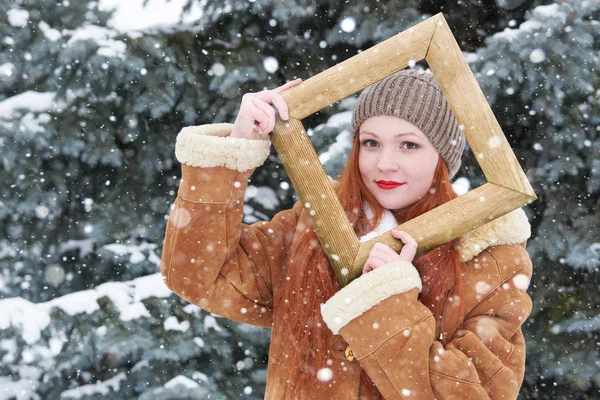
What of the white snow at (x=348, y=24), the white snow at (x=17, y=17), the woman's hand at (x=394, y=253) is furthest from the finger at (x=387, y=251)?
the white snow at (x=17, y=17)

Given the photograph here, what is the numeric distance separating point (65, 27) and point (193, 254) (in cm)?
199

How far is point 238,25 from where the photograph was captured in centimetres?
290

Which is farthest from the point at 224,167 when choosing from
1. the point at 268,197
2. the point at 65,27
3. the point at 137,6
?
the point at 65,27

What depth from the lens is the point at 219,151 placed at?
1357 millimetres

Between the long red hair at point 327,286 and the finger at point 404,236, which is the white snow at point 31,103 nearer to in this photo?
the long red hair at point 327,286

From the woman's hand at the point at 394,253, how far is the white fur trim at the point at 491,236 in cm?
24

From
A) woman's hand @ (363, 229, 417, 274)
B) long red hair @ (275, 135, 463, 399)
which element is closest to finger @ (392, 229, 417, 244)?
woman's hand @ (363, 229, 417, 274)

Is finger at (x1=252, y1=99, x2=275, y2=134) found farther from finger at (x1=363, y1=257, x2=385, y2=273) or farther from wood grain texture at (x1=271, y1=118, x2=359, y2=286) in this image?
finger at (x1=363, y1=257, x2=385, y2=273)

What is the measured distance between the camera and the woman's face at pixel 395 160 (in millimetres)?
1448

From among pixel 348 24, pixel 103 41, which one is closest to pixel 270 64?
pixel 348 24

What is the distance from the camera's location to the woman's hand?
1.29 m

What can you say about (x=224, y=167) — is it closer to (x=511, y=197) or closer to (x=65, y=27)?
(x=511, y=197)

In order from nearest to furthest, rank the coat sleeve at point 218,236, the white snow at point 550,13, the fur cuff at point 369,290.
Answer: the fur cuff at point 369,290 < the coat sleeve at point 218,236 < the white snow at point 550,13

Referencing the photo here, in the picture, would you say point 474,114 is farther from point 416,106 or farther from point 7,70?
point 7,70
